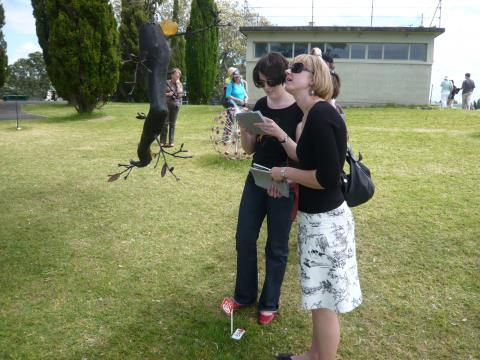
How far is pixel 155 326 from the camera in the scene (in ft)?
9.83

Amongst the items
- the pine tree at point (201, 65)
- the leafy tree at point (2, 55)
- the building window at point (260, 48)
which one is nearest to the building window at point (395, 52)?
the building window at point (260, 48)

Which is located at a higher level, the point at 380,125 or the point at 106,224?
A: the point at 380,125

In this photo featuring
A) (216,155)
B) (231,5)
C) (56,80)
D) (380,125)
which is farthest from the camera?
(231,5)

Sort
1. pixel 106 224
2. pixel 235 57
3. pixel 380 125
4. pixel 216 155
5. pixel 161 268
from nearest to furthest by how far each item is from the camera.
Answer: pixel 161 268 → pixel 106 224 → pixel 216 155 → pixel 380 125 → pixel 235 57

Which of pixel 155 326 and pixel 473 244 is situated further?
pixel 473 244

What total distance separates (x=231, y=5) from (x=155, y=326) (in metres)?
34.3

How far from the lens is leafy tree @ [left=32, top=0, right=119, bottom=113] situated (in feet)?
45.0

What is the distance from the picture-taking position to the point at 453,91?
19844 millimetres

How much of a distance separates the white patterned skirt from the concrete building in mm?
17687

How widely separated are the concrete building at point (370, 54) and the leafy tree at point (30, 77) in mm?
27154

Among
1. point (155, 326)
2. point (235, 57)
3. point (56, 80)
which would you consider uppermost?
point (235, 57)

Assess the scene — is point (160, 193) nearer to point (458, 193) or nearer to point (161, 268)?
point (161, 268)

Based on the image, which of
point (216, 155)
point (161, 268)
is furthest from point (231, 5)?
point (161, 268)

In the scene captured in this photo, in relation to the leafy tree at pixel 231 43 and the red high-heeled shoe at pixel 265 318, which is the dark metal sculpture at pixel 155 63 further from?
the leafy tree at pixel 231 43
